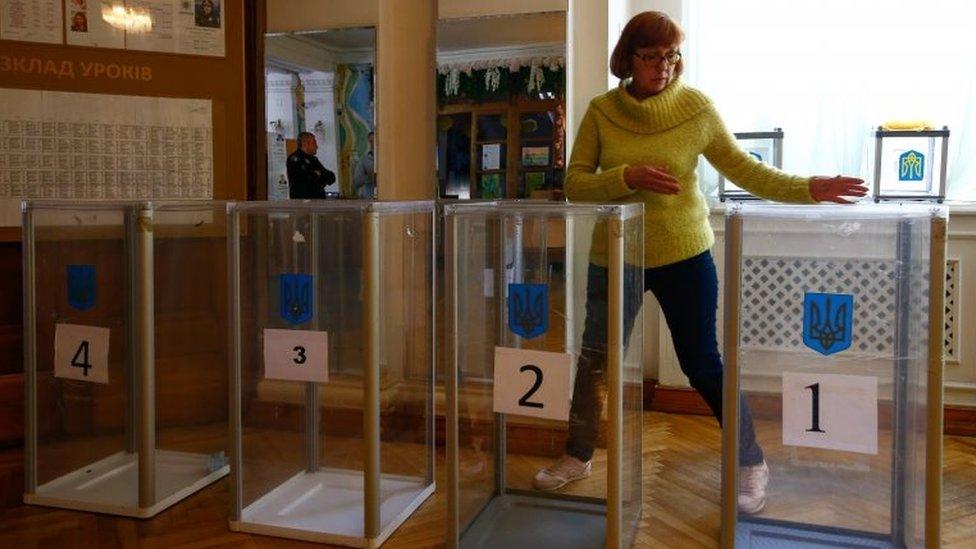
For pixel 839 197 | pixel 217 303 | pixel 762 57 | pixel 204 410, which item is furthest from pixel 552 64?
pixel 204 410

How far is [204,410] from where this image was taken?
2.43m

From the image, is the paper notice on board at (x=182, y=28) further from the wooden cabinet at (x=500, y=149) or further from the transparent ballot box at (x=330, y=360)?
the transparent ballot box at (x=330, y=360)

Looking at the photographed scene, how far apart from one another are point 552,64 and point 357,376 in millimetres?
1241

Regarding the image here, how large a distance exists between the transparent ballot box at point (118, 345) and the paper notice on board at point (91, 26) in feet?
2.46

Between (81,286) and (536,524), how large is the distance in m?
1.33

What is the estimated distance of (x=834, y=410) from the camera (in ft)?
5.33

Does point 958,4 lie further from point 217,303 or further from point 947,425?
point 217,303

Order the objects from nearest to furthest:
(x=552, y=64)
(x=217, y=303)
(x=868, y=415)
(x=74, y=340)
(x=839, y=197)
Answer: (x=868, y=415) < (x=839, y=197) < (x=74, y=340) < (x=217, y=303) < (x=552, y=64)

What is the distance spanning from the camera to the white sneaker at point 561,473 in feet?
6.49

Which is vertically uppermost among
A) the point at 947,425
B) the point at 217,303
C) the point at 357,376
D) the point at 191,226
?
the point at 191,226

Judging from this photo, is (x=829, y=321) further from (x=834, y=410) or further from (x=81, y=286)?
(x=81, y=286)

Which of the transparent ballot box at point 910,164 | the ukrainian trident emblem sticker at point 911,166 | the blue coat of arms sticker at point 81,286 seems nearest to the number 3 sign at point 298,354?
the blue coat of arms sticker at point 81,286

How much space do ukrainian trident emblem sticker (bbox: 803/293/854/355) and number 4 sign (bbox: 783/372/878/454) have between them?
0.20 feet

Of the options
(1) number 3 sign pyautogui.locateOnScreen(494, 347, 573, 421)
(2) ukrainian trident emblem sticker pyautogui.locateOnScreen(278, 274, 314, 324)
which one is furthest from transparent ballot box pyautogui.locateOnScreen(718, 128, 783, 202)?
(2) ukrainian trident emblem sticker pyautogui.locateOnScreen(278, 274, 314, 324)
